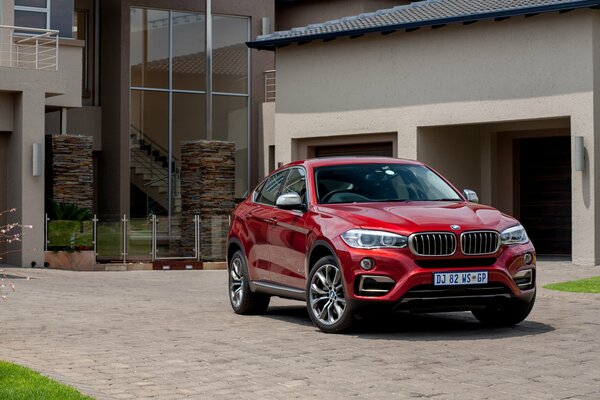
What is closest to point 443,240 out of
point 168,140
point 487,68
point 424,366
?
point 424,366

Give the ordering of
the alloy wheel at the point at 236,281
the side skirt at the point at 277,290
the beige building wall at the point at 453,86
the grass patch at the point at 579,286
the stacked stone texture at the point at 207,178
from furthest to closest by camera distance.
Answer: the stacked stone texture at the point at 207,178 < the beige building wall at the point at 453,86 < the grass patch at the point at 579,286 < the alloy wheel at the point at 236,281 < the side skirt at the point at 277,290

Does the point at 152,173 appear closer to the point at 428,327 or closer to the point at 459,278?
the point at 428,327

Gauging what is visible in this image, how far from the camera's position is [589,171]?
78.8 ft

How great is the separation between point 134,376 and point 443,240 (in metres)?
3.63

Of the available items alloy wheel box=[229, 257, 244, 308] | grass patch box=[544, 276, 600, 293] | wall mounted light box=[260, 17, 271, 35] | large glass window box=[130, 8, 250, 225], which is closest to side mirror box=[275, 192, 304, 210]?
alloy wheel box=[229, 257, 244, 308]

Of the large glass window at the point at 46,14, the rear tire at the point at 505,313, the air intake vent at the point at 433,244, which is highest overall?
the large glass window at the point at 46,14

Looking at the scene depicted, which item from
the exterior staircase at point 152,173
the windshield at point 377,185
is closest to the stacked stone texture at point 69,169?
the exterior staircase at point 152,173

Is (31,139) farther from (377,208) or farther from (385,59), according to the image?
(377,208)

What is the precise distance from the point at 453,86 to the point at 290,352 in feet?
55.4

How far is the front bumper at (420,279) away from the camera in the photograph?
1127 centimetres

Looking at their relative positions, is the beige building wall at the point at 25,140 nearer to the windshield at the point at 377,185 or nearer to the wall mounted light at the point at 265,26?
the wall mounted light at the point at 265,26

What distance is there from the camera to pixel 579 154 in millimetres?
23906

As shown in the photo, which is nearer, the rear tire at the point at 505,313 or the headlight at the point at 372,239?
the headlight at the point at 372,239

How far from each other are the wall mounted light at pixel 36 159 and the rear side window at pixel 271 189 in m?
12.3
